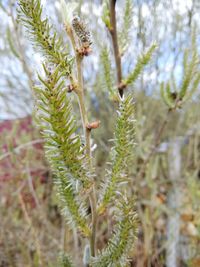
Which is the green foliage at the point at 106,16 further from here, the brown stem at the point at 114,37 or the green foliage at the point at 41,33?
the green foliage at the point at 41,33

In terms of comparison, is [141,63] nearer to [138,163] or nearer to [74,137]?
[74,137]

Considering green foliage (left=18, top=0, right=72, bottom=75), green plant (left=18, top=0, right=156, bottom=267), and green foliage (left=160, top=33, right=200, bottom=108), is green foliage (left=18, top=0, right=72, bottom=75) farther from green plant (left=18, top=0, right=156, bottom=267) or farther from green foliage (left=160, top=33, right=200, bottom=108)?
green foliage (left=160, top=33, right=200, bottom=108)

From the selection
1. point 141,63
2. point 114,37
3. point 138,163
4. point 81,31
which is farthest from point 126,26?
point 138,163

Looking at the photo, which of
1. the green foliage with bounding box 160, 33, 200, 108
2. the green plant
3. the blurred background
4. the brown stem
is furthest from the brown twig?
the blurred background

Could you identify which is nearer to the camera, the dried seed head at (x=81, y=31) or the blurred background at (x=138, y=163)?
the dried seed head at (x=81, y=31)

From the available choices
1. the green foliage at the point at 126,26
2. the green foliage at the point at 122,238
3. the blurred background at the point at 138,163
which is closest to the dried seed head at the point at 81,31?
the green foliage at the point at 122,238

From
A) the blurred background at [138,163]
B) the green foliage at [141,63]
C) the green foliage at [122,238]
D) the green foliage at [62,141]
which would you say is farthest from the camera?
the blurred background at [138,163]
